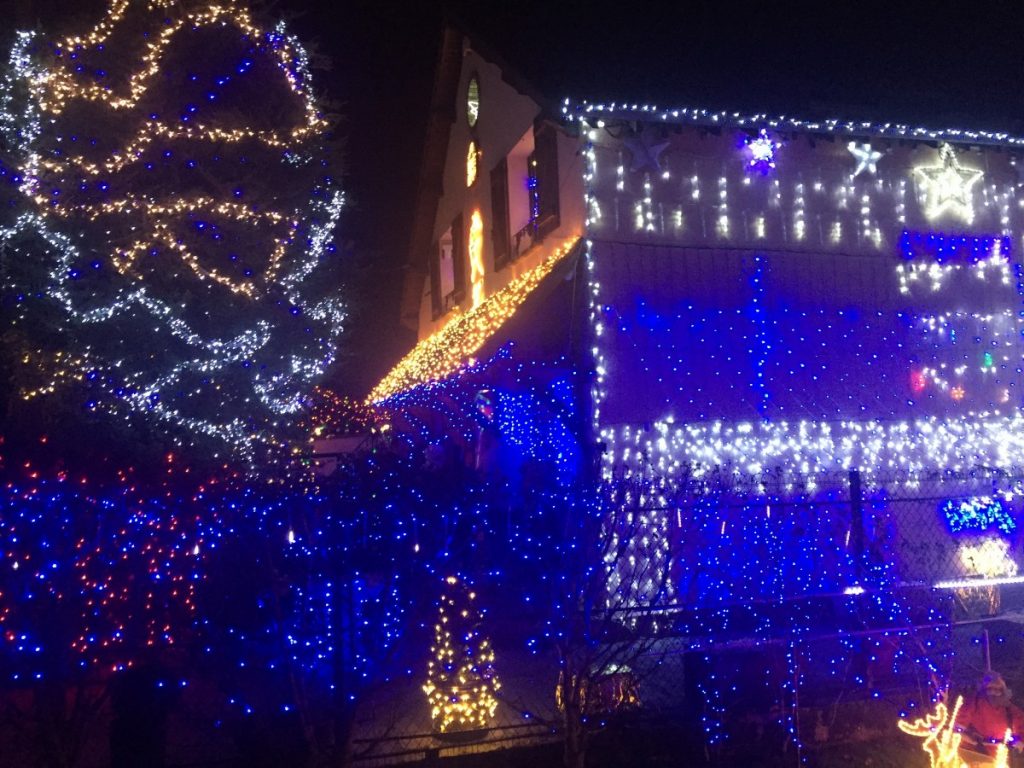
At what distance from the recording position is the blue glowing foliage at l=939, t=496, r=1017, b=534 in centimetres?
959

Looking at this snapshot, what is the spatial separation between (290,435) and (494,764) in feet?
24.7

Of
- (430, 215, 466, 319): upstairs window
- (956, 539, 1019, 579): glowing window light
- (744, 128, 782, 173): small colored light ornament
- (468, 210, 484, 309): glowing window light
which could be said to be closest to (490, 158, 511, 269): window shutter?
(468, 210, 484, 309): glowing window light

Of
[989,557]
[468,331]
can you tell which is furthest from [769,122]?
[989,557]

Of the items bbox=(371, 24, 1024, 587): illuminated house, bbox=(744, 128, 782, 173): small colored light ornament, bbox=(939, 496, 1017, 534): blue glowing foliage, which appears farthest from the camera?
bbox=(744, 128, 782, 173): small colored light ornament

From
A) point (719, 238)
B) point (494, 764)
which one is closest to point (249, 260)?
point (719, 238)

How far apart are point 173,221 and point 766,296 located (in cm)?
794

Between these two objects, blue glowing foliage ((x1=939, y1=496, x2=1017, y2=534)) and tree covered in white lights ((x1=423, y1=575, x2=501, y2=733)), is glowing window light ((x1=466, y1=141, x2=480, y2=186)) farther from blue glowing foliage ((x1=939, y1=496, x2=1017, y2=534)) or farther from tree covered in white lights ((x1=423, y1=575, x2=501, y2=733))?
tree covered in white lights ((x1=423, y1=575, x2=501, y2=733))

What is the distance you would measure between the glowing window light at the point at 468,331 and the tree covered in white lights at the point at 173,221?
6.48 ft

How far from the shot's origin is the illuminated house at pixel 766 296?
9.48 meters

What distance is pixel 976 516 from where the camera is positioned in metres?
10.1

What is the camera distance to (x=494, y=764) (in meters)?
5.61

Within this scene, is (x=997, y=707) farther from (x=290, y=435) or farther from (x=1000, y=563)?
(x=290, y=435)

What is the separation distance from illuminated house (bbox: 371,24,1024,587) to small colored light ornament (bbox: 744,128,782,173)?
0.04 m

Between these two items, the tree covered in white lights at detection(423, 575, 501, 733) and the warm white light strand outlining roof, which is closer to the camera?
the tree covered in white lights at detection(423, 575, 501, 733)
